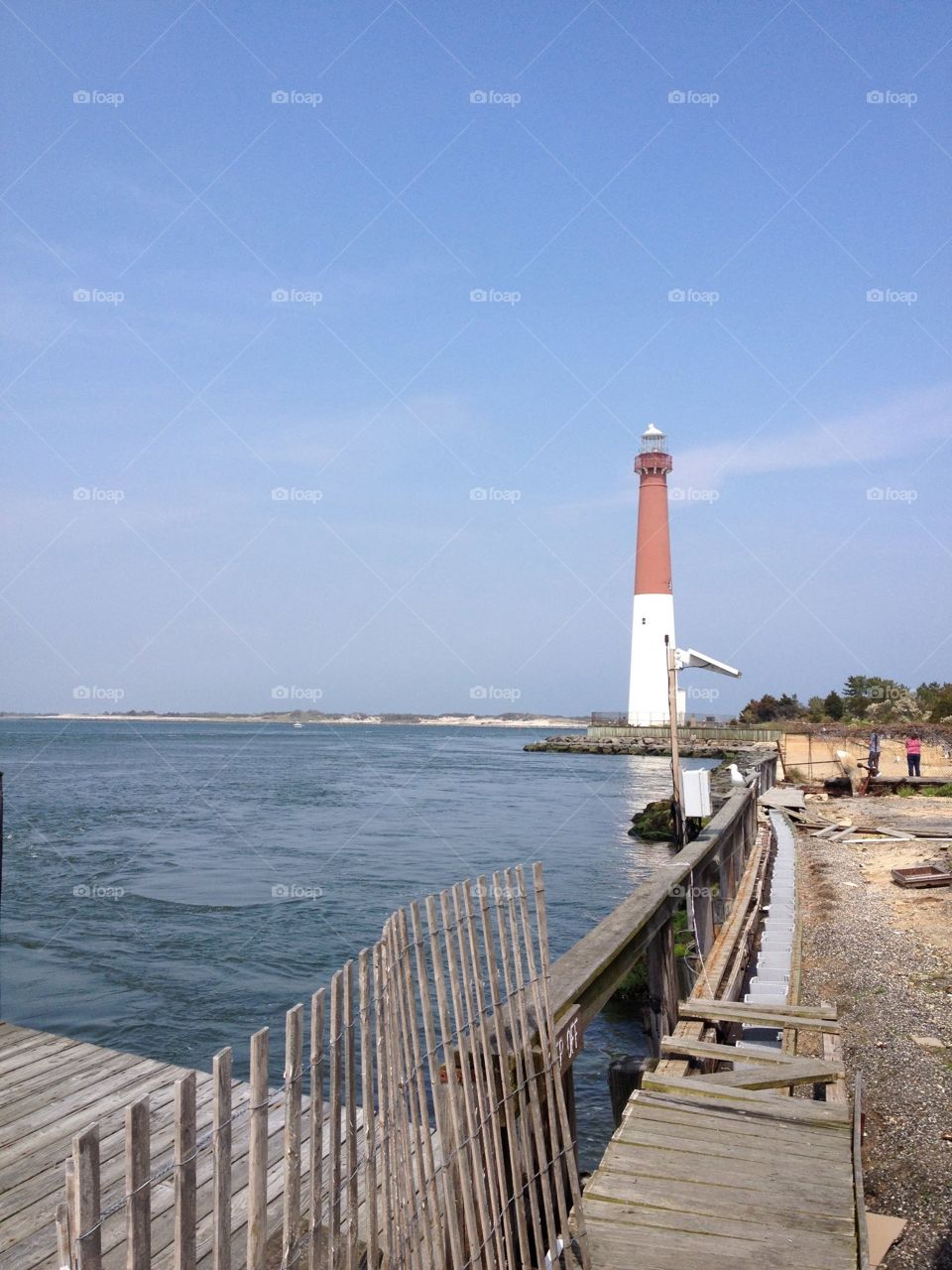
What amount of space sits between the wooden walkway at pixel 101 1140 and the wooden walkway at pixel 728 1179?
3.89 feet

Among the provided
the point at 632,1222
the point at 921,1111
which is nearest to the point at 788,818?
the point at 921,1111

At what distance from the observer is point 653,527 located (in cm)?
6700

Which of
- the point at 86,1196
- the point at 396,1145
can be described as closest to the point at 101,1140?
the point at 396,1145

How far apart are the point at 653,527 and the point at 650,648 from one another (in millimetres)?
7931

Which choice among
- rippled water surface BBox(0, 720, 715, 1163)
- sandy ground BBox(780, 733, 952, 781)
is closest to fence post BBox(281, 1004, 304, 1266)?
Result: rippled water surface BBox(0, 720, 715, 1163)

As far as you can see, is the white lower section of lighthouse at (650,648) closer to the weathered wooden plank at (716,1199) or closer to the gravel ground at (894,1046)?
the gravel ground at (894,1046)

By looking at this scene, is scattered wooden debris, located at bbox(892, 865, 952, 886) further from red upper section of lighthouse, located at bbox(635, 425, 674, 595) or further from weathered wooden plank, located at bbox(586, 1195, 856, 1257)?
red upper section of lighthouse, located at bbox(635, 425, 674, 595)

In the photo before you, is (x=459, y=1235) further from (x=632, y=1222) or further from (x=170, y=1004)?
(x=170, y=1004)

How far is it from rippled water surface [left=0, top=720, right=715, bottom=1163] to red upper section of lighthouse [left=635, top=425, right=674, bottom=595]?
18968 millimetres

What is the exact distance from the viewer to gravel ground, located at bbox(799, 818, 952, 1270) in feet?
16.8

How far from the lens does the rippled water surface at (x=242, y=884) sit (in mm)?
12891

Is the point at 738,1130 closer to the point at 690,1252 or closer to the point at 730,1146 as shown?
the point at 730,1146

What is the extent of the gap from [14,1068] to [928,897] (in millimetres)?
11686

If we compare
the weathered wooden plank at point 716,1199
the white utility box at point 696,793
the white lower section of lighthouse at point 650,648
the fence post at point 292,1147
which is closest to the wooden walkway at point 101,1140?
the fence post at point 292,1147
